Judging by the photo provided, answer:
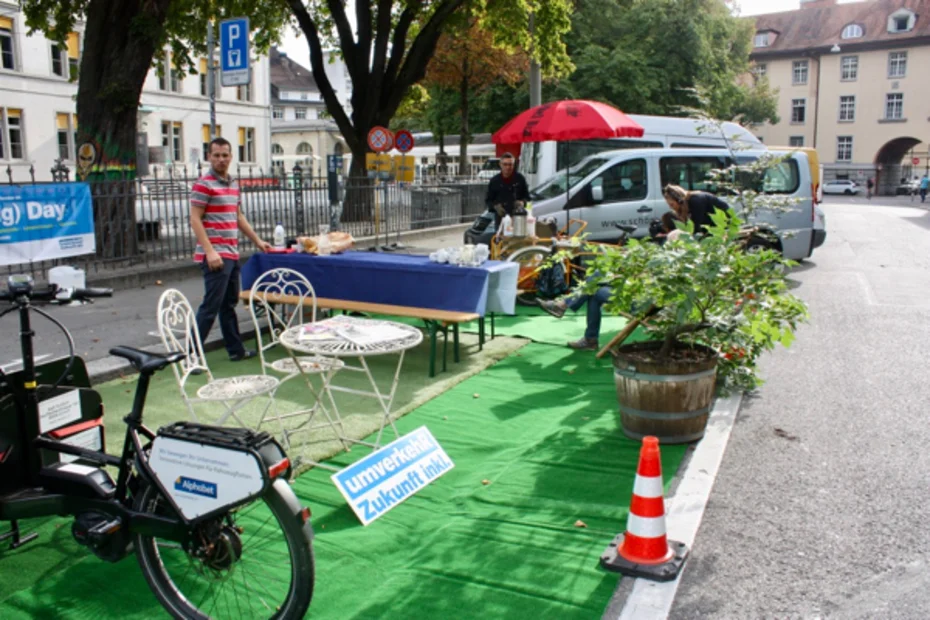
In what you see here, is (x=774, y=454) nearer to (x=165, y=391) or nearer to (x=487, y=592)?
(x=487, y=592)

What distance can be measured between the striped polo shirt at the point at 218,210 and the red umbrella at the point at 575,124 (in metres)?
5.70

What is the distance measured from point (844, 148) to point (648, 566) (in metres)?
70.5

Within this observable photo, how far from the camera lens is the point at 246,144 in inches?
2010

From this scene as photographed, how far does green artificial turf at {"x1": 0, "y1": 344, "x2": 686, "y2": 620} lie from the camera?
338 cm

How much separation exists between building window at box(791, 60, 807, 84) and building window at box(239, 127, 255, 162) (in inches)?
1774

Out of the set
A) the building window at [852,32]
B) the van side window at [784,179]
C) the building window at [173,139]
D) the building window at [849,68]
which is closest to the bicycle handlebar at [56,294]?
the van side window at [784,179]

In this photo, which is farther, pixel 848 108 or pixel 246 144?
pixel 848 108

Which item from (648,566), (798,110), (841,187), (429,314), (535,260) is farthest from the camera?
(798,110)

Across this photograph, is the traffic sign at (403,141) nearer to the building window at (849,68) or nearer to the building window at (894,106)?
the building window at (894,106)

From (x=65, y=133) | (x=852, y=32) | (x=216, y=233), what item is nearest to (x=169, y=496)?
(x=216, y=233)

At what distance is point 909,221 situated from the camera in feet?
96.0

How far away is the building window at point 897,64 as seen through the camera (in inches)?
2479

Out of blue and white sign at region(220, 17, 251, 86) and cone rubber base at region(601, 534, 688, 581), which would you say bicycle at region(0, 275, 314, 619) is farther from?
blue and white sign at region(220, 17, 251, 86)

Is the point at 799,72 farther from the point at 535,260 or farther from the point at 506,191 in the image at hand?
the point at 535,260
